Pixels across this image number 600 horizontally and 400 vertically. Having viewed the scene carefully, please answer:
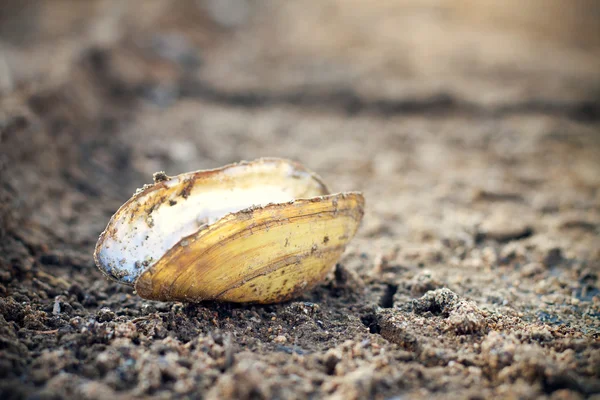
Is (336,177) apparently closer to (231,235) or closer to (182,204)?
(182,204)

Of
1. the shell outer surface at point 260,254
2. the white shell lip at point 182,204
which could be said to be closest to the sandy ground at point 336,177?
the shell outer surface at point 260,254

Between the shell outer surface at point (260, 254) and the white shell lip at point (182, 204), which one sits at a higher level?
the white shell lip at point (182, 204)

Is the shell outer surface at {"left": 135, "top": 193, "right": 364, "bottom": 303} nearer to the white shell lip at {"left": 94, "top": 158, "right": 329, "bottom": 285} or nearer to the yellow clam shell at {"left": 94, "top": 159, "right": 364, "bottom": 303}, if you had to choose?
the yellow clam shell at {"left": 94, "top": 159, "right": 364, "bottom": 303}

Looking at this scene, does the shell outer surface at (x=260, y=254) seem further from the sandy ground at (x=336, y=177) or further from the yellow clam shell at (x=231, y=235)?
the sandy ground at (x=336, y=177)

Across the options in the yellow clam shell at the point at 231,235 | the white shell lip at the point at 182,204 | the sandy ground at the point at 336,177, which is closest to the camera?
the sandy ground at the point at 336,177

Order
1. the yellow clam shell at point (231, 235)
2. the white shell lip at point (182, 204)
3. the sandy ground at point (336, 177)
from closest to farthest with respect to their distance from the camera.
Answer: the sandy ground at point (336, 177), the yellow clam shell at point (231, 235), the white shell lip at point (182, 204)

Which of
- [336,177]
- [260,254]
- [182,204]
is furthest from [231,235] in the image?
[336,177]

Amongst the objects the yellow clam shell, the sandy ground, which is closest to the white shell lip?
the yellow clam shell

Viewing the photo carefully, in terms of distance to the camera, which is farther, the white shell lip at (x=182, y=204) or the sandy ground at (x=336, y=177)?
the white shell lip at (x=182, y=204)
